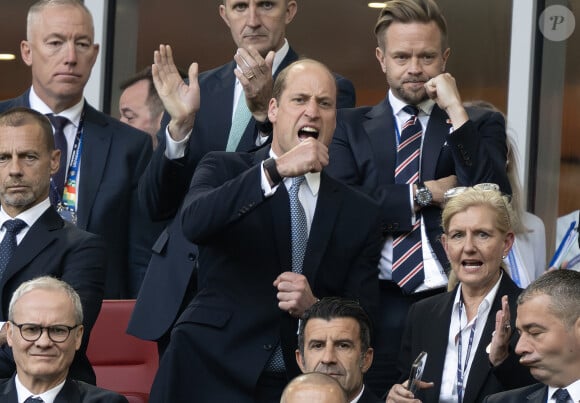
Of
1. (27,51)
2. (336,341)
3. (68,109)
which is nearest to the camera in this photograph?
(336,341)

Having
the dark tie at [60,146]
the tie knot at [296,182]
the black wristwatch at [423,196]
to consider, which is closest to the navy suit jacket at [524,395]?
the black wristwatch at [423,196]

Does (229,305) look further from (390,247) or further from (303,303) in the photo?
(390,247)

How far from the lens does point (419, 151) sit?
19.6 ft

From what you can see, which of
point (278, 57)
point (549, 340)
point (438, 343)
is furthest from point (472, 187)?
point (278, 57)

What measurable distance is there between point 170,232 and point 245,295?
68 centimetres

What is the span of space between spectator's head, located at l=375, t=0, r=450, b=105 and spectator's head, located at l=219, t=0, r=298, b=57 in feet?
1.65

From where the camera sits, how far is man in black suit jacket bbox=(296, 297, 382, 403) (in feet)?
17.5

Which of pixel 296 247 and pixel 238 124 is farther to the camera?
pixel 238 124

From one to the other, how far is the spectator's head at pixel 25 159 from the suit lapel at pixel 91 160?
0.45 m

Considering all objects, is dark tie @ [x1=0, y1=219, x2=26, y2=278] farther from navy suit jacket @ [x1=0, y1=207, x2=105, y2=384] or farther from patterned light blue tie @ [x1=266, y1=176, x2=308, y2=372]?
patterned light blue tie @ [x1=266, y1=176, x2=308, y2=372]

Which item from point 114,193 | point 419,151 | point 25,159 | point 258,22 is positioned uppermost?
point 258,22

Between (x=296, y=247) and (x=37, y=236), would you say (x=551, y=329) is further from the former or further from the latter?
(x=37, y=236)

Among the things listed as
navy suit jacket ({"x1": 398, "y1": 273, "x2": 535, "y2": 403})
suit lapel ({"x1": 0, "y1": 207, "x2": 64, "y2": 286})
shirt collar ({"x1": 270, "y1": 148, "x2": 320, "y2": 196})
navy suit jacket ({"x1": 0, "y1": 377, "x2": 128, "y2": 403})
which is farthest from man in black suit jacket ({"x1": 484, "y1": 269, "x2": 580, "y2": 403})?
suit lapel ({"x1": 0, "y1": 207, "x2": 64, "y2": 286})

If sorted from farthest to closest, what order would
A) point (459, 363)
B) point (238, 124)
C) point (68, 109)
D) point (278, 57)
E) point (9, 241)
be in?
point (68, 109)
point (278, 57)
point (238, 124)
point (9, 241)
point (459, 363)
